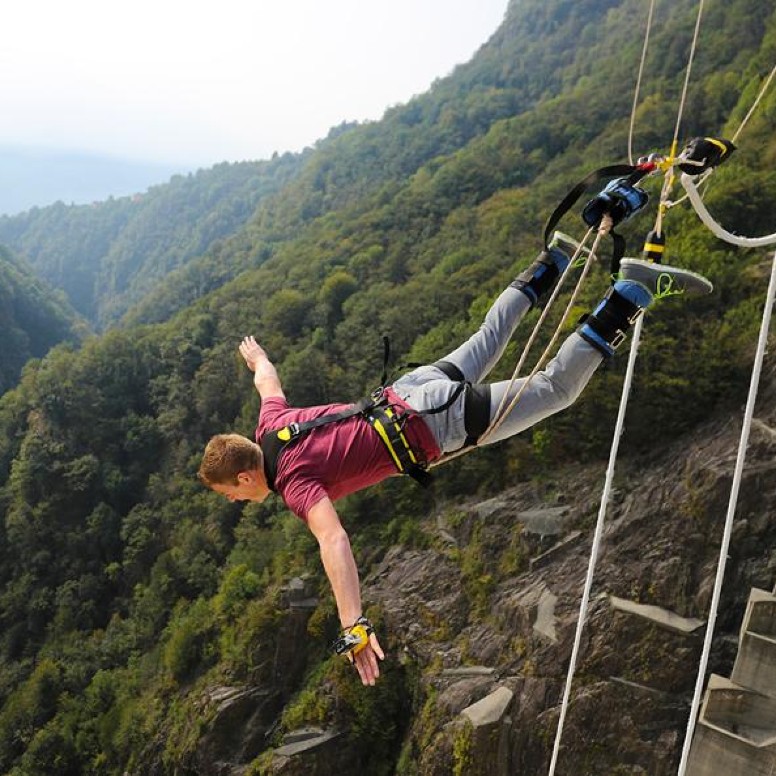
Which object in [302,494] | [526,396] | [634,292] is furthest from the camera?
[634,292]

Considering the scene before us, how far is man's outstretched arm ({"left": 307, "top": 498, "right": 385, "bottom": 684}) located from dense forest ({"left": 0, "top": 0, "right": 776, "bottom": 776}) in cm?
1080

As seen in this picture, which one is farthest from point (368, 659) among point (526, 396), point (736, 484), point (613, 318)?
point (736, 484)

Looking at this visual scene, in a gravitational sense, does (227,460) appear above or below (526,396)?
above

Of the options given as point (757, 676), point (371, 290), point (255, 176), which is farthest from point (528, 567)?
point (255, 176)

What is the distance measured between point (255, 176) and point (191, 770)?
487 ft

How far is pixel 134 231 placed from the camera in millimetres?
146750

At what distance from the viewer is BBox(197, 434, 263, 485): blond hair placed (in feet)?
9.52

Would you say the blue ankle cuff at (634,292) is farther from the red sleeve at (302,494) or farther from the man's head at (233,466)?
the man's head at (233,466)

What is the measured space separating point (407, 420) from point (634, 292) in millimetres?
1450

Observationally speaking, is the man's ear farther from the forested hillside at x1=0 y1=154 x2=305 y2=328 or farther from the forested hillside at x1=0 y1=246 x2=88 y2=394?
the forested hillside at x1=0 y1=154 x2=305 y2=328

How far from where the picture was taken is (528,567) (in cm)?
1238

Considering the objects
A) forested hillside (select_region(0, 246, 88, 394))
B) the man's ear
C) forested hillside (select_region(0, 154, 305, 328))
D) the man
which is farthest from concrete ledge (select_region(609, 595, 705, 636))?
forested hillside (select_region(0, 154, 305, 328))

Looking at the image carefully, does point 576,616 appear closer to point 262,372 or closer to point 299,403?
point 262,372

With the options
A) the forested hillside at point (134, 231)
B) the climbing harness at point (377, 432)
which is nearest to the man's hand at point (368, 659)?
the climbing harness at point (377, 432)
